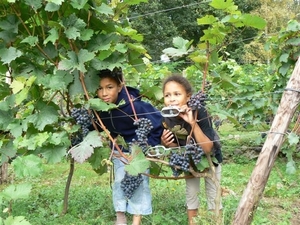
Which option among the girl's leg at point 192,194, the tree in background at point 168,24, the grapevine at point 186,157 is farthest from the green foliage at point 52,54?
the tree in background at point 168,24

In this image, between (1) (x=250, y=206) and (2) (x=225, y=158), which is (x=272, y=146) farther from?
(2) (x=225, y=158)

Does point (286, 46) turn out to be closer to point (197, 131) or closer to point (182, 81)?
point (182, 81)

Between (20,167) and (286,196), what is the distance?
355 cm

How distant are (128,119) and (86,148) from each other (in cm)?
57

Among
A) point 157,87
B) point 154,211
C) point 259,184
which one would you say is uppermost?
point 157,87

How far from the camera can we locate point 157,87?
11.3 feet

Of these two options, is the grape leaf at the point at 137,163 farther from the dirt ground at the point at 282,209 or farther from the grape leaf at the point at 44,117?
the dirt ground at the point at 282,209

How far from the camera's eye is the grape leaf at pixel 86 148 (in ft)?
8.95

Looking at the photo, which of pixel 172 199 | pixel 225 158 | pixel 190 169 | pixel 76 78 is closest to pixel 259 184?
pixel 190 169

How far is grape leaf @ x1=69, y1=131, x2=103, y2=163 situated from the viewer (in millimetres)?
2727

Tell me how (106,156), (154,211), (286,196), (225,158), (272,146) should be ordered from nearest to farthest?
1. (272,146)
2. (106,156)
3. (154,211)
4. (286,196)
5. (225,158)

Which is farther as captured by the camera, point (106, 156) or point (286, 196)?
point (286, 196)

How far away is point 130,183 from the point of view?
10.2 ft

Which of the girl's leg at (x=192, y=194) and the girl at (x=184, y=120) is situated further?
the girl's leg at (x=192, y=194)
